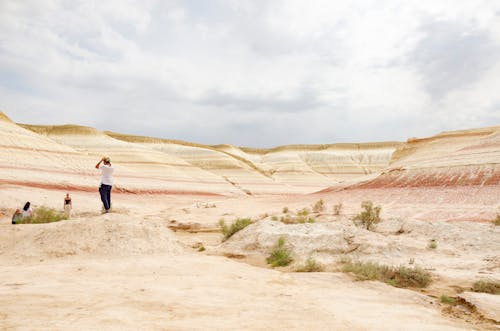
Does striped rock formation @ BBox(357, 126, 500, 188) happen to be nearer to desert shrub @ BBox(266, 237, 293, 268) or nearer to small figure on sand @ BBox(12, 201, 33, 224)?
desert shrub @ BBox(266, 237, 293, 268)

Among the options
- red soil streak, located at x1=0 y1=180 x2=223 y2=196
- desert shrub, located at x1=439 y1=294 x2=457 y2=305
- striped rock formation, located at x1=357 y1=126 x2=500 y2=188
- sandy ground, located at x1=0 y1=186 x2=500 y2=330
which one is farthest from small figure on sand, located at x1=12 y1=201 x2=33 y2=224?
striped rock formation, located at x1=357 y1=126 x2=500 y2=188

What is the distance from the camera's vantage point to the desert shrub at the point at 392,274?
283 inches

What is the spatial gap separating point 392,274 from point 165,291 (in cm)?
447

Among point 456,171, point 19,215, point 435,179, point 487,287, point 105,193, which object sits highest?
point 456,171

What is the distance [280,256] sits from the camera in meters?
9.16

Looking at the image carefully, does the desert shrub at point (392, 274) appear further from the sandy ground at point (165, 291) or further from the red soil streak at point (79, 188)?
the red soil streak at point (79, 188)

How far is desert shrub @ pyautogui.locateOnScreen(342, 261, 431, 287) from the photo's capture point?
283 inches

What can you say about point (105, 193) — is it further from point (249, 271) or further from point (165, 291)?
point (165, 291)

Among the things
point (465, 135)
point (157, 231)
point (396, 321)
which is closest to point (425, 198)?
point (157, 231)

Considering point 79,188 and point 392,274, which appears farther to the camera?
point 79,188

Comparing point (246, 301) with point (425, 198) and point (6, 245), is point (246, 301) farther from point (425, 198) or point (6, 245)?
point (425, 198)

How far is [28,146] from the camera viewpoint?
37.9 meters

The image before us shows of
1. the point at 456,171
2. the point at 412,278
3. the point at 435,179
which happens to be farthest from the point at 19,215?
the point at 456,171

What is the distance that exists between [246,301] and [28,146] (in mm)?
39000
